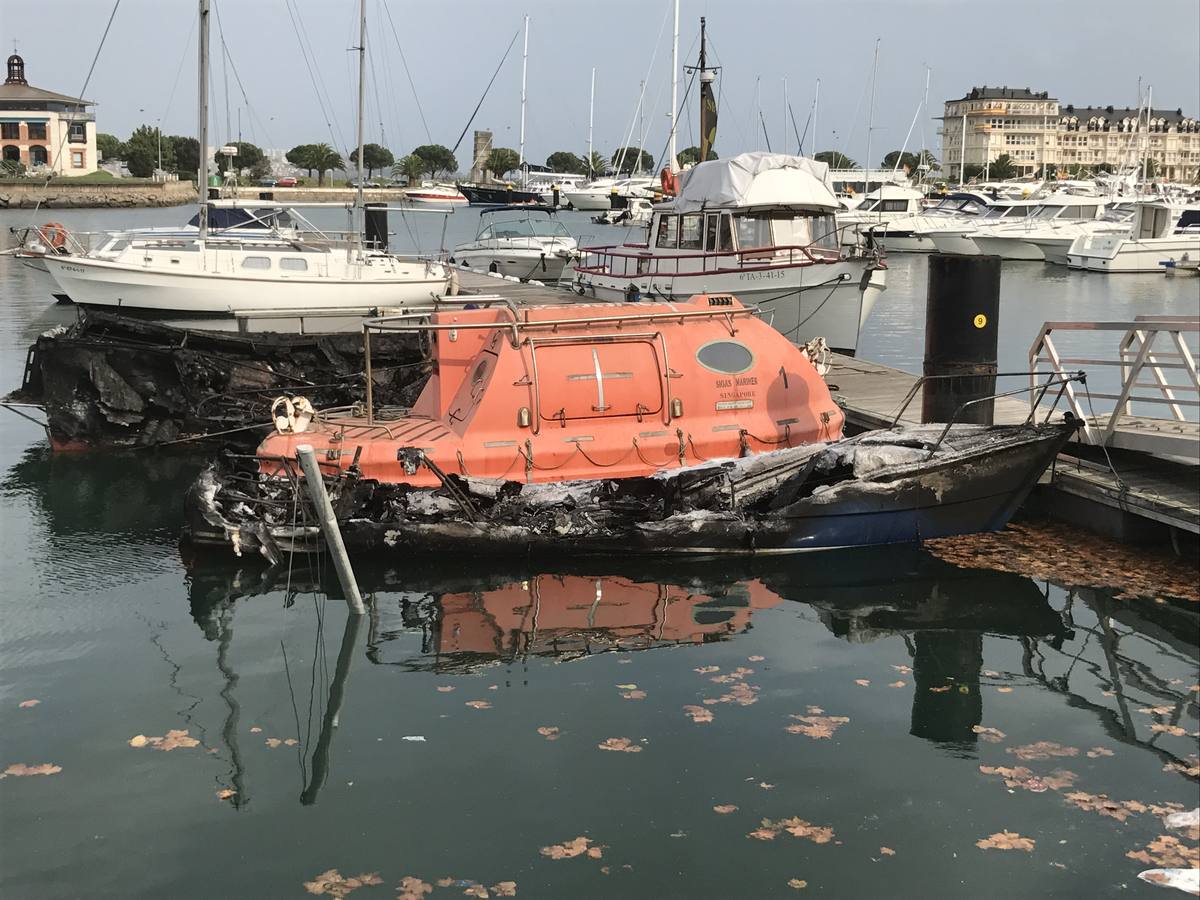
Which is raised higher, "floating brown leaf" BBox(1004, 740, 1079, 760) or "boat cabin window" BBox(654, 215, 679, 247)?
"boat cabin window" BBox(654, 215, 679, 247)

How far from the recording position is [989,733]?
9797mm

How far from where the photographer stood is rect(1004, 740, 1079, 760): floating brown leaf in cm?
930

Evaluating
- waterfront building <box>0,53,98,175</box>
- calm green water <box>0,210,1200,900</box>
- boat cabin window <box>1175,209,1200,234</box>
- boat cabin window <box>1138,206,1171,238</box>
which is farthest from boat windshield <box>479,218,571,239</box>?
waterfront building <box>0,53,98,175</box>

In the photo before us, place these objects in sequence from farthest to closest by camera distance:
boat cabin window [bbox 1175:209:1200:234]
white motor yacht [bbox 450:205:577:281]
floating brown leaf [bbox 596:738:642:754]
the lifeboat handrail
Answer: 1. boat cabin window [bbox 1175:209:1200:234]
2. white motor yacht [bbox 450:205:577:281]
3. the lifeboat handrail
4. floating brown leaf [bbox 596:738:642:754]

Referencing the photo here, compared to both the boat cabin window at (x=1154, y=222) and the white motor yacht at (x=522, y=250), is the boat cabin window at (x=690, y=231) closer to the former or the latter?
the white motor yacht at (x=522, y=250)

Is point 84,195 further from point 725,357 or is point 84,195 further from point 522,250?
point 725,357

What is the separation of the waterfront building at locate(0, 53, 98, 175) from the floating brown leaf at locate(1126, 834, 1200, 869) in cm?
13365

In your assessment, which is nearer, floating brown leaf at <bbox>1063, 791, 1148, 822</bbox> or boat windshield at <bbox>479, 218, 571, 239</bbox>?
floating brown leaf at <bbox>1063, 791, 1148, 822</bbox>

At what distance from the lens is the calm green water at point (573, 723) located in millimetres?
7859

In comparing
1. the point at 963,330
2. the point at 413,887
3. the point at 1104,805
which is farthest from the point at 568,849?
the point at 963,330

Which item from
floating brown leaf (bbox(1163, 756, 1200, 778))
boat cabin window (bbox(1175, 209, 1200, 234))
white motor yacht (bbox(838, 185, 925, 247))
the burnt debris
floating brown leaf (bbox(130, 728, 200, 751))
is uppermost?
white motor yacht (bbox(838, 185, 925, 247))

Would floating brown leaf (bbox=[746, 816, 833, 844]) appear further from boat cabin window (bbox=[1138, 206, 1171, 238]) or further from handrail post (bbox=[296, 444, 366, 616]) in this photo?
boat cabin window (bbox=[1138, 206, 1171, 238])

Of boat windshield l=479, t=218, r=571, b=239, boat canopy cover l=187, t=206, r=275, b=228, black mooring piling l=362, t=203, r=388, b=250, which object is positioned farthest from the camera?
boat windshield l=479, t=218, r=571, b=239

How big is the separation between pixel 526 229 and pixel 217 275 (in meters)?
17.5
